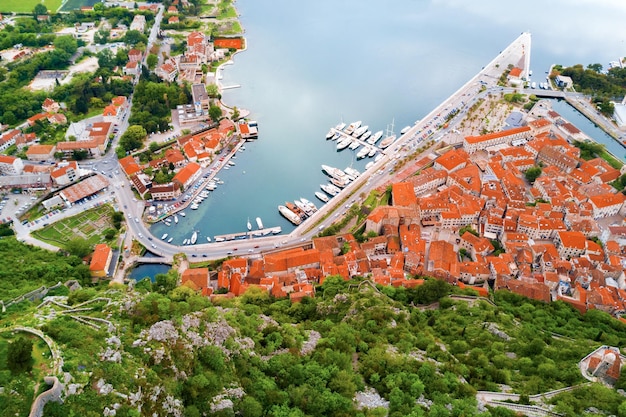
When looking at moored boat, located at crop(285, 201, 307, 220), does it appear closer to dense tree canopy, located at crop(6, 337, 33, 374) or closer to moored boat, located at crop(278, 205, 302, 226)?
moored boat, located at crop(278, 205, 302, 226)

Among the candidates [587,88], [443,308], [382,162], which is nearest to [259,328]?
[443,308]

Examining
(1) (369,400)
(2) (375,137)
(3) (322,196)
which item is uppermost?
(2) (375,137)

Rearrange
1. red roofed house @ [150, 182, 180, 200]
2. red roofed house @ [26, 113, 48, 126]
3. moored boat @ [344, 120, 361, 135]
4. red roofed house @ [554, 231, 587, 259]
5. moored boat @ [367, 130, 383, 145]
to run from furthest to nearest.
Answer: moored boat @ [344, 120, 361, 135]
moored boat @ [367, 130, 383, 145]
red roofed house @ [26, 113, 48, 126]
red roofed house @ [150, 182, 180, 200]
red roofed house @ [554, 231, 587, 259]

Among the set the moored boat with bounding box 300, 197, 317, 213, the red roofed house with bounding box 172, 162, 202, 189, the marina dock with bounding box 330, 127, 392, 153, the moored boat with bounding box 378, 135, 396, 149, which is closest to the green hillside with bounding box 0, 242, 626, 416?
the moored boat with bounding box 300, 197, 317, 213

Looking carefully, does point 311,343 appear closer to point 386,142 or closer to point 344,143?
point 344,143

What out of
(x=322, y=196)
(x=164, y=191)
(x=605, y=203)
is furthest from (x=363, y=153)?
(x=605, y=203)

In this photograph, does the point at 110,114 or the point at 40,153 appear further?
the point at 110,114
